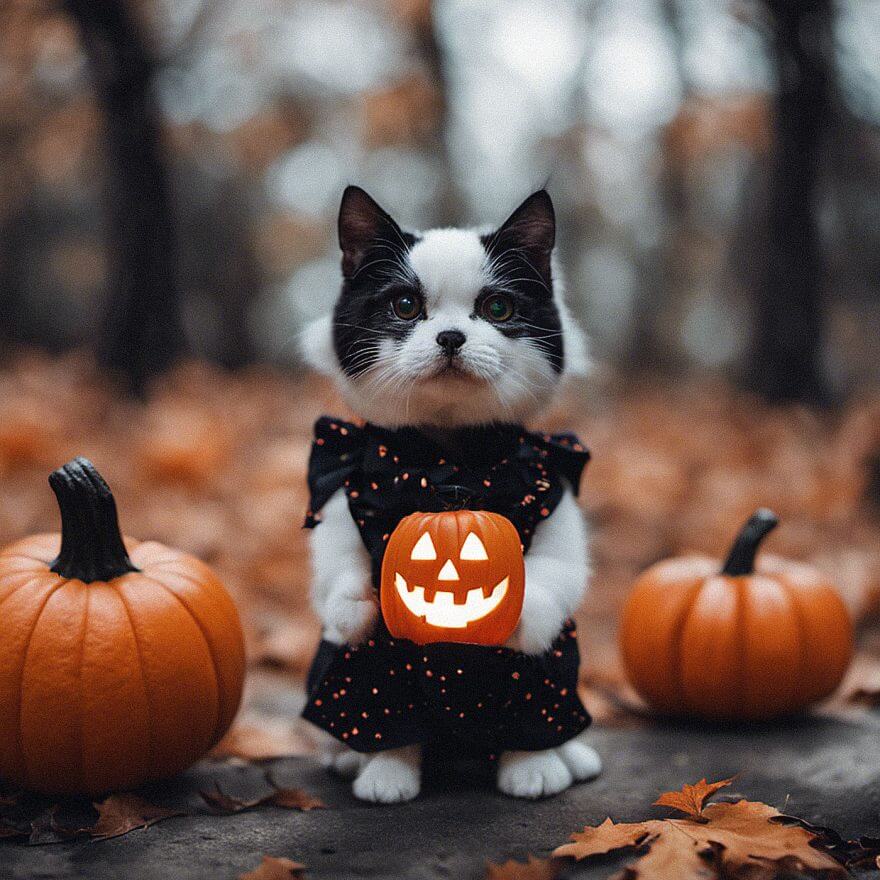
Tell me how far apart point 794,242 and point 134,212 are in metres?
4.30

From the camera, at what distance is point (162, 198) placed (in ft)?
18.4

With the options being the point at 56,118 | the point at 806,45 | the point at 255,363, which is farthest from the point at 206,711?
the point at 255,363

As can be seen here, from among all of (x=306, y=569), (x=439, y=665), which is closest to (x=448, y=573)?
(x=439, y=665)

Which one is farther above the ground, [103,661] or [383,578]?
[383,578]

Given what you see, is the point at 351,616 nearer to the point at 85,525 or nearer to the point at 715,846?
the point at 85,525

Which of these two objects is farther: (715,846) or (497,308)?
(497,308)

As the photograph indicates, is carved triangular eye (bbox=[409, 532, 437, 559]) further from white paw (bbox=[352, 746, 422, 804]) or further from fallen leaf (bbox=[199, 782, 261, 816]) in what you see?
fallen leaf (bbox=[199, 782, 261, 816])

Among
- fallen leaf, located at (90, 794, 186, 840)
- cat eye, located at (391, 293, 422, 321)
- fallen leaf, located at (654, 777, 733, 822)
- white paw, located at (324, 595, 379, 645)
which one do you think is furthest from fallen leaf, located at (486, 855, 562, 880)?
cat eye, located at (391, 293, 422, 321)

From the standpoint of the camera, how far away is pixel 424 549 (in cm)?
176

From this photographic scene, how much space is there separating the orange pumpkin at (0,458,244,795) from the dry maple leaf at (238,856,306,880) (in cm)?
44

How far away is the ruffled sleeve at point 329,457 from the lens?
6.58 feet

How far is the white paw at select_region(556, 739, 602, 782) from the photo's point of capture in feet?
6.68

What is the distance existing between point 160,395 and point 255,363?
695 cm

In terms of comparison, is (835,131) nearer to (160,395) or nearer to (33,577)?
(160,395)
